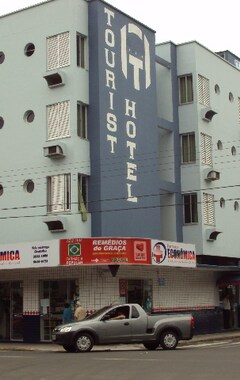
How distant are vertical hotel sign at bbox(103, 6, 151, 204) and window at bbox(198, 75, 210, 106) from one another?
4070 mm

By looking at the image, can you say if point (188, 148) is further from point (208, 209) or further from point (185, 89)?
point (208, 209)

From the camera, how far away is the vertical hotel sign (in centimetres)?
3117

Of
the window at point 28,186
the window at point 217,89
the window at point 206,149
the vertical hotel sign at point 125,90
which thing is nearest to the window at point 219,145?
the window at point 206,149

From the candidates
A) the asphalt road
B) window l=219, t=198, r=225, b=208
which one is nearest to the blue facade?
window l=219, t=198, r=225, b=208

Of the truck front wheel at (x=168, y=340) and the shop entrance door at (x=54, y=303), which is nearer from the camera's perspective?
the truck front wheel at (x=168, y=340)

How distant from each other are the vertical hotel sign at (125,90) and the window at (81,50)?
1023mm

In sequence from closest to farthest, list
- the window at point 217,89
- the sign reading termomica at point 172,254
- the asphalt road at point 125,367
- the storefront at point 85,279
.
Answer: the asphalt road at point 125,367
the storefront at point 85,279
the sign reading termomica at point 172,254
the window at point 217,89

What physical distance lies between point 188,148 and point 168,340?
50.8 ft

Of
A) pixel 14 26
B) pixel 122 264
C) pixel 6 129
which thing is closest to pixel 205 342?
pixel 122 264

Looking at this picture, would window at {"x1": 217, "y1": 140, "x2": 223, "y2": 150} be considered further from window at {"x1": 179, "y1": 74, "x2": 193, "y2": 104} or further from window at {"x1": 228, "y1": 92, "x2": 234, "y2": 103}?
window at {"x1": 228, "y1": 92, "x2": 234, "y2": 103}

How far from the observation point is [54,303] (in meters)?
Answer: 30.1

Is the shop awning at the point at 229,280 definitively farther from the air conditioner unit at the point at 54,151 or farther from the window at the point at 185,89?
the air conditioner unit at the point at 54,151

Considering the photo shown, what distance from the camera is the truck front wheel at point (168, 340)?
2286 cm

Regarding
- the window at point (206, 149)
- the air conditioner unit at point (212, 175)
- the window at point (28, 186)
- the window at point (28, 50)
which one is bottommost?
the window at point (28, 186)
